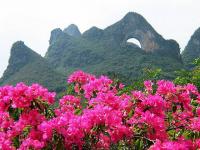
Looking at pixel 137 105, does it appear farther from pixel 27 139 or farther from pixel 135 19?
pixel 135 19

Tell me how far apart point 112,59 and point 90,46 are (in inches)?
355

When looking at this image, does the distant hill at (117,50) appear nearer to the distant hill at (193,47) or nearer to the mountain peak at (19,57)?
the distant hill at (193,47)

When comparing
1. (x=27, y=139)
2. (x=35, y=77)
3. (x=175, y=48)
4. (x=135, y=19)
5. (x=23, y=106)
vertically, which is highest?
(x=135, y=19)

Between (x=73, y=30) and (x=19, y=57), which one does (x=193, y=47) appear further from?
(x=73, y=30)

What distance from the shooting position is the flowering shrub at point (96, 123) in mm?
4797

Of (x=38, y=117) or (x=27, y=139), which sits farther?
(x=38, y=117)

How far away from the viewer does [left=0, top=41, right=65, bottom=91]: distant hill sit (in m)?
77.6

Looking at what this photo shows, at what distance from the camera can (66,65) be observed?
9219 cm

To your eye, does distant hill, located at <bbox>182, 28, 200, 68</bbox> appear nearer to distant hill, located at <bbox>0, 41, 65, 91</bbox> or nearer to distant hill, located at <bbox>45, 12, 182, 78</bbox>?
distant hill, located at <bbox>45, 12, 182, 78</bbox>

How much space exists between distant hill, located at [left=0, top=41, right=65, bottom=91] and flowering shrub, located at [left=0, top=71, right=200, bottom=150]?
225ft

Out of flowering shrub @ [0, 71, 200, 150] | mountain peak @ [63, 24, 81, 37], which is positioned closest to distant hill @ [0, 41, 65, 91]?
mountain peak @ [63, 24, 81, 37]

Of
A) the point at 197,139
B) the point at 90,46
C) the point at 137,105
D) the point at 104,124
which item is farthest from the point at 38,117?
the point at 90,46

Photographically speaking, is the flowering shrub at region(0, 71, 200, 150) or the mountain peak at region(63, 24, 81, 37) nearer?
the flowering shrub at region(0, 71, 200, 150)

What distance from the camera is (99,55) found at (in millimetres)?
89438
